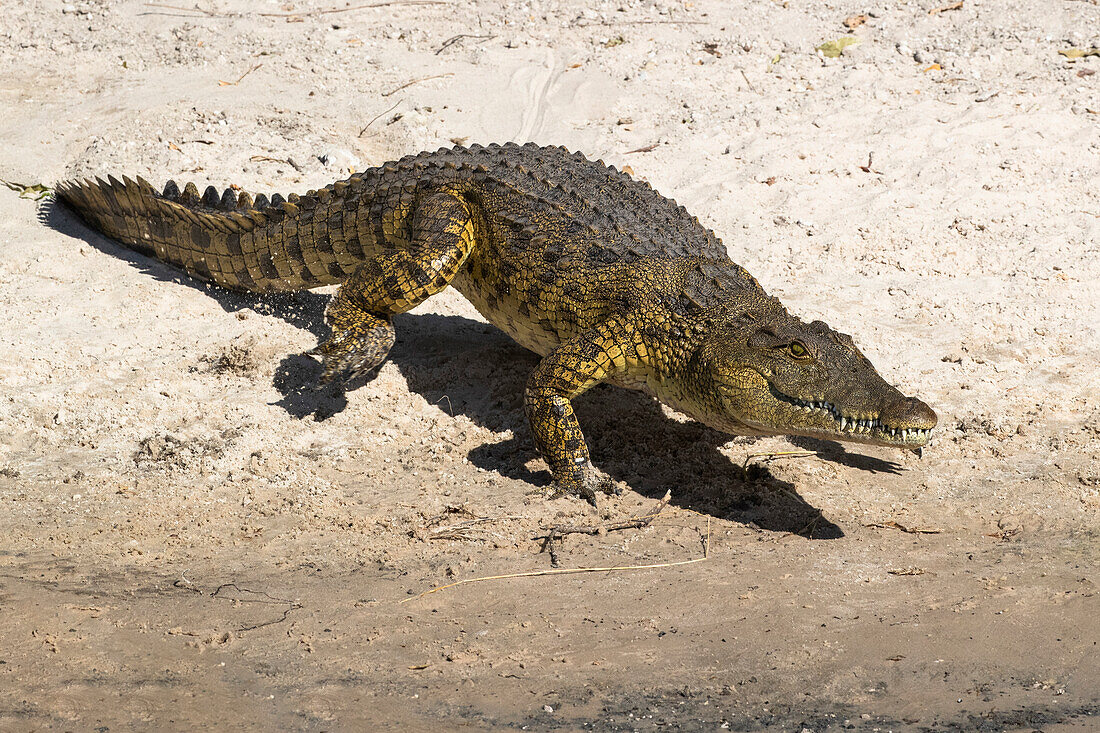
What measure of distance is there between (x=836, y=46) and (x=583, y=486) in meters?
6.54

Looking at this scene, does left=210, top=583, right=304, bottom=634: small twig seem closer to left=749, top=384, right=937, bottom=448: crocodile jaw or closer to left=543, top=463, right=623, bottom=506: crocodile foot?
left=543, top=463, right=623, bottom=506: crocodile foot

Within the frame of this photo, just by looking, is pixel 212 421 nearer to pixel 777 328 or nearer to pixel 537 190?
pixel 537 190

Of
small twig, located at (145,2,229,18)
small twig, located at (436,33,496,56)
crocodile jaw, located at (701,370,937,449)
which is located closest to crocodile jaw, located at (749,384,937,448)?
crocodile jaw, located at (701,370,937,449)

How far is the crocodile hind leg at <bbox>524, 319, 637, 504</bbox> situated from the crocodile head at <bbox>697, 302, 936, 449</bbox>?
0.47 metres

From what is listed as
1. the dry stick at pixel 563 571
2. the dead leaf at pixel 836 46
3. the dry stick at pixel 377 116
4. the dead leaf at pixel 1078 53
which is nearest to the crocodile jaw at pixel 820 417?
the dry stick at pixel 563 571

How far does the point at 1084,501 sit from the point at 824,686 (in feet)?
6.99

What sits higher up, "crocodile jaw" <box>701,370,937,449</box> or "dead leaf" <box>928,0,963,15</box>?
"dead leaf" <box>928,0,963,15</box>

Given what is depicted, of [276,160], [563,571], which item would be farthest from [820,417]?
[276,160]

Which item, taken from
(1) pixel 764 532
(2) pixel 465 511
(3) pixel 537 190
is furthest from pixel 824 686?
(3) pixel 537 190

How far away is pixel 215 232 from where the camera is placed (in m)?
6.32

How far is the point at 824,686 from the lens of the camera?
3.33 m

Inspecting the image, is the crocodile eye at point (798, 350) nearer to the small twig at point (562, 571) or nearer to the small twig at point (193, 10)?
the small twig at point (562, 571)

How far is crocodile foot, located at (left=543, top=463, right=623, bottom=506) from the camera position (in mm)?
4746

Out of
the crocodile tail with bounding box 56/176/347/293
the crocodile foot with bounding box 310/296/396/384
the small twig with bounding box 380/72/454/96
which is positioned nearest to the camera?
the crocodile foot with bounding box 310/296/396/384
